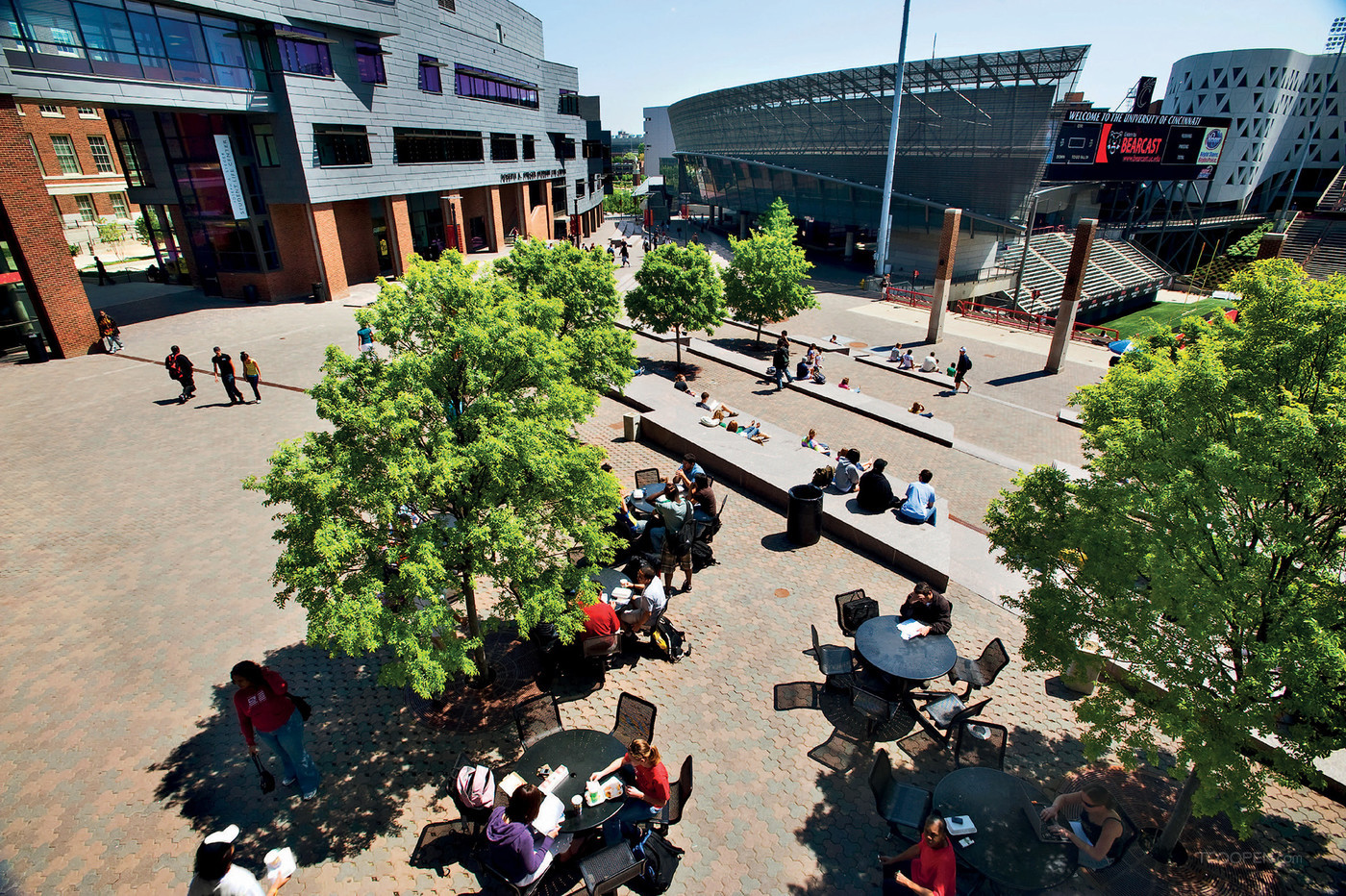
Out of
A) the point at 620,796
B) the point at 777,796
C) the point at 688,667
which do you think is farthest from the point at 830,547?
the point at 620,796

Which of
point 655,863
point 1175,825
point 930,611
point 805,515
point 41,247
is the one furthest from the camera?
point 41,247

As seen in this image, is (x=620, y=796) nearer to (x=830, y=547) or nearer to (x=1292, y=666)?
(x=1292, y=666)

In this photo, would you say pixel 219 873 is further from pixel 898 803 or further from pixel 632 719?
pixel 898 803

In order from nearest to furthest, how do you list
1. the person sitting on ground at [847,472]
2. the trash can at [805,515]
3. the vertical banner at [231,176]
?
the trash can at [805,515]
the person sitting on ground at [847,472]
the vertical banner at [231,176]

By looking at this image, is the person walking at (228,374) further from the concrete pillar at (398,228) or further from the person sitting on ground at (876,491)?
the concrete pillar at (398,228)

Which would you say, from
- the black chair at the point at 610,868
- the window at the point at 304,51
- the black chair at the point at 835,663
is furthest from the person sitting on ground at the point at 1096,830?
the window at the point at 304,51

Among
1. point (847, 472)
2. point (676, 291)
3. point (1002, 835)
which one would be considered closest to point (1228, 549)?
point (1002, 835)

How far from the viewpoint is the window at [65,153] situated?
42938 mm

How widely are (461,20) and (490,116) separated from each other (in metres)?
5.50

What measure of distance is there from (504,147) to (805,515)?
43591mm

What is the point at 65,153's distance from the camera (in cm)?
4369

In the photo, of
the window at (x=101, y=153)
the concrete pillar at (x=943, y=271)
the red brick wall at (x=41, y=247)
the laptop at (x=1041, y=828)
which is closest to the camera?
the laptop at (x=1041, y=828)

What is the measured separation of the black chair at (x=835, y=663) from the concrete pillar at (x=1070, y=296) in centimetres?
2213

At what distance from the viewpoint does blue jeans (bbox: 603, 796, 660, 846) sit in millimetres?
5684
